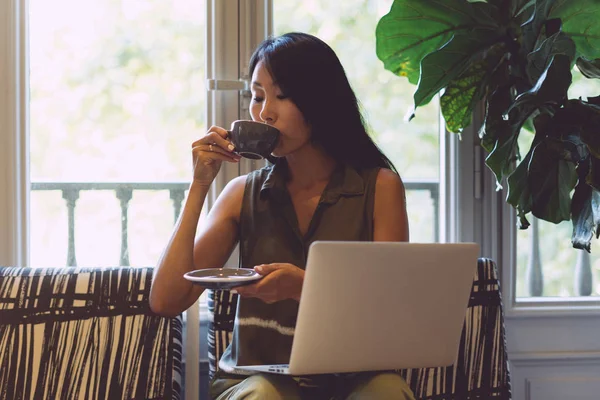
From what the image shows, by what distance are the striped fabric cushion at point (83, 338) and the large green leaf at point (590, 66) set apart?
121cm

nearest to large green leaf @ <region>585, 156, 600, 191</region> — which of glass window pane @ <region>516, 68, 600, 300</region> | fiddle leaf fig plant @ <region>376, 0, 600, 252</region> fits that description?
fiddle leaf fig plant @ <region>376, 0, 600, 252</region>

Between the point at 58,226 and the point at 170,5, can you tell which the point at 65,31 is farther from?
the point at 58,226

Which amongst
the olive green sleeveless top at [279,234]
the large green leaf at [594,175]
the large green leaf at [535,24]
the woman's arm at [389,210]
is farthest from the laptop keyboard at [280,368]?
the large green leaf at [535,24]

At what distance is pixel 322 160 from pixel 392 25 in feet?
1.44

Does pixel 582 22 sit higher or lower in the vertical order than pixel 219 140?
higher

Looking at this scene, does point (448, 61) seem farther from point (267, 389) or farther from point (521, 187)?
point (267, 389)

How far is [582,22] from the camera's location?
5.43ft

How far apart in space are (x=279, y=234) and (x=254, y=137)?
10.5 inches

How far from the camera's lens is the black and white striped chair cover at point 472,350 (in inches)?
66.1

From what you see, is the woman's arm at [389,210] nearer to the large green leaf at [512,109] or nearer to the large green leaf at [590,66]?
the large green leaf at [512,109]

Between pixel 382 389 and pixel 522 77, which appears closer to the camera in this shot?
pixel 382 389

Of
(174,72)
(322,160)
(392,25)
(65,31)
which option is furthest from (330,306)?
(65,31)

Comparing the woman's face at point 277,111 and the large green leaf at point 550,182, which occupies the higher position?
the woman's face at point 277,111

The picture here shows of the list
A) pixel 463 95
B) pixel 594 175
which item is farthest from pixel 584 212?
pixel 463 95
